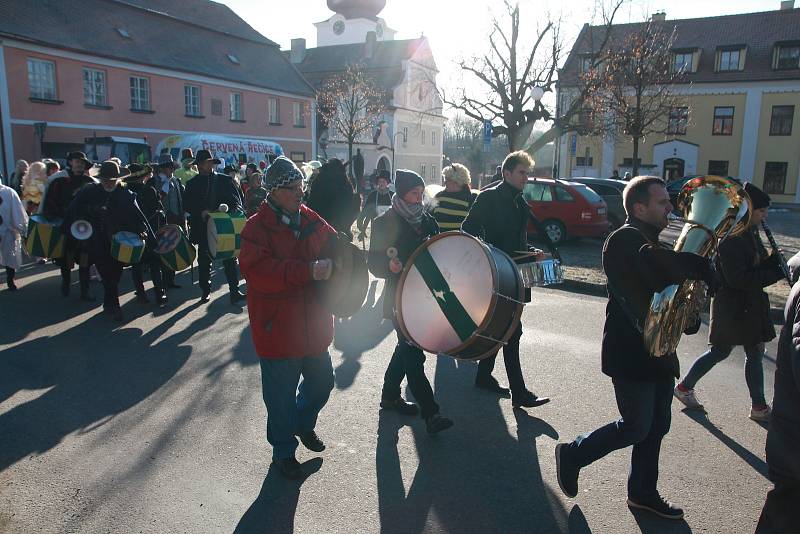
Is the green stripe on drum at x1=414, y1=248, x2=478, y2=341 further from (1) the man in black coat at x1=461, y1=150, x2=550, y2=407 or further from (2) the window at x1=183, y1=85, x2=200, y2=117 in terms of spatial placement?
(2) the window at x1=183, y1=85, x2=200, y2=117

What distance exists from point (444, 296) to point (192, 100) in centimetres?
3033

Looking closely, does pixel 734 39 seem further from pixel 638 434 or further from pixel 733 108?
pixel 638 434

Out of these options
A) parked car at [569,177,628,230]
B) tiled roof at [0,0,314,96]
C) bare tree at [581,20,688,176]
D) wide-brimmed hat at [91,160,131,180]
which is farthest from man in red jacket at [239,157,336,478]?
tiled roof at [0,0,314,96]

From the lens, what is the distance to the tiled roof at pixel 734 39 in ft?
127

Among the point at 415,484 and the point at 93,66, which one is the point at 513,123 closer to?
the point at 93,66

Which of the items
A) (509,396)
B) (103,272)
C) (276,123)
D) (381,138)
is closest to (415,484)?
(509,396)

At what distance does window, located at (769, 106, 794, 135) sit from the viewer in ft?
125

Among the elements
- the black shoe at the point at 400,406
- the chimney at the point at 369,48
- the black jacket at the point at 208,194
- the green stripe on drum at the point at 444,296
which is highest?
the chimney at the point at 369,48

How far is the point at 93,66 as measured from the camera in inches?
1016

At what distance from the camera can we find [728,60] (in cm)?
3953

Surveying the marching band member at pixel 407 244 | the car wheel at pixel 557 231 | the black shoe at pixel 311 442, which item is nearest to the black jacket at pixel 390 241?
the marching band member at pixel 407 244

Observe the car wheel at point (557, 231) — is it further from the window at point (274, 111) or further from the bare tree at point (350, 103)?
the window at point (274, 111)

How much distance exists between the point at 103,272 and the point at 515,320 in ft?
18.9

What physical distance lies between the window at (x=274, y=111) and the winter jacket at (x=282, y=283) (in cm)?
3404
